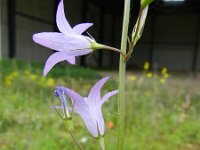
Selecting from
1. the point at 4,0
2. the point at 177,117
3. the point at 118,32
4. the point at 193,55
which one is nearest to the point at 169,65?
the point at 193,55

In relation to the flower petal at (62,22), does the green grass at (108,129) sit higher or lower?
lower

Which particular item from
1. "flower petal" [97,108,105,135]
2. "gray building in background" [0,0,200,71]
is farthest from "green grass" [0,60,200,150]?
"gray building in background" [0,0,200,71]

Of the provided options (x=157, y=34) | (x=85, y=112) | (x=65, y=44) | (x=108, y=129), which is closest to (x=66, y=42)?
(x=65, y=44)

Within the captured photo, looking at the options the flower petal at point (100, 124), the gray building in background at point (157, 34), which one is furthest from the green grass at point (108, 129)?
the gray building in background at point (157, 34)

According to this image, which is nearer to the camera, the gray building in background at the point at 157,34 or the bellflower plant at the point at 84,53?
the bellflower plant at the point at 84,53

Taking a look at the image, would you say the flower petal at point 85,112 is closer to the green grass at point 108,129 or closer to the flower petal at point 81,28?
the flower petal at point 81,28

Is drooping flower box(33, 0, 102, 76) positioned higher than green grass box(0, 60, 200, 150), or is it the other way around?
drooping flower box(33, 0, 102, 76)

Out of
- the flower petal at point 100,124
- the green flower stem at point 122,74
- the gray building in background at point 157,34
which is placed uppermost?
the green flower stem at point 122,74

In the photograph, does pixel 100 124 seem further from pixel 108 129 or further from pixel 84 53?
pixel 108 129

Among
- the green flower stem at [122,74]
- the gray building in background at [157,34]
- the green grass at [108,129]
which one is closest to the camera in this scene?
the green flower stem at [122,74]

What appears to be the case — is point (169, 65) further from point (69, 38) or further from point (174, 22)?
point (69, 38)

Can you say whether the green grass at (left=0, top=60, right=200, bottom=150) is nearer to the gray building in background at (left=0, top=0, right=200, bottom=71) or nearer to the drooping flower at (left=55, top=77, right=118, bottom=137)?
the drooping flower at (left=55, top=77, right=118, bottom=137)
